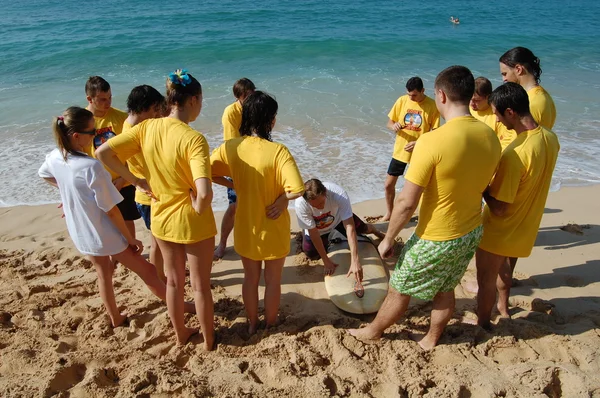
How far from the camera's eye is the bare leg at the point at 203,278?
3.18 m

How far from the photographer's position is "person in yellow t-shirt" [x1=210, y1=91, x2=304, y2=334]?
2969 millimetres

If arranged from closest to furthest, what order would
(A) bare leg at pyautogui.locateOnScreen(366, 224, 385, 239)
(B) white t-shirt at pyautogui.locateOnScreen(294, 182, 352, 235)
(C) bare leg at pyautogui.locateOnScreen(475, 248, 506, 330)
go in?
(C) bare leg at pyautogui.locateOnScreen(475, 248, 506, 330), (B) white t-shirt at pyautogui.locateOnScreen(294, 182, 352, 235), (A) bare leg at pyautogui.locateOnScreen(366, 224, 385, 239)

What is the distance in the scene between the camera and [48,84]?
43.7 ft

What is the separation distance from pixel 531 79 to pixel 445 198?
6.05 ft

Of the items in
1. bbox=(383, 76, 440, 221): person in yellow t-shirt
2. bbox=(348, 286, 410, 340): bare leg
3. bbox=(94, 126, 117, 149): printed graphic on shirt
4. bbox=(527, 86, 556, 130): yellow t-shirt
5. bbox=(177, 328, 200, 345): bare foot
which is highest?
bbox=(527, 86, 556, 130): yellow t-shirt

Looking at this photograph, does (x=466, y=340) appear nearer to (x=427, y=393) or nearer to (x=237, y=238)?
(x=427, y=393)

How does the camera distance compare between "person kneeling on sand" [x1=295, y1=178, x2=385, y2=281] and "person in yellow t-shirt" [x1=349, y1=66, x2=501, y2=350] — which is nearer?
"person in yellow t-shirt" [x1=349, y1=66, x2=501, y2=350]

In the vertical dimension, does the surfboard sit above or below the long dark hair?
below

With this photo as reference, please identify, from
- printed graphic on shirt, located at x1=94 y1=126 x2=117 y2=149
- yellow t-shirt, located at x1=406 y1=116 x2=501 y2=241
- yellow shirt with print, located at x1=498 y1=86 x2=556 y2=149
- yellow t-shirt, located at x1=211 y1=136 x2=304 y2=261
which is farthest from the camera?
printed graphic on shirt, located at x1=94 y1=126 x2=117 y2=149

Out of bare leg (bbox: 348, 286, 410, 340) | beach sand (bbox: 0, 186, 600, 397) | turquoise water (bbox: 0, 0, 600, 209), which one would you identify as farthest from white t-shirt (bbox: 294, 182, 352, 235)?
turquoise water (bbox: 0, 0, 600, 209)

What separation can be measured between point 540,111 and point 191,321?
3.27 m

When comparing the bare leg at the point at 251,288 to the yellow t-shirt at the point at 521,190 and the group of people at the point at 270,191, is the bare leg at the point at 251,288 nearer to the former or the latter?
the group of people at the point at 270,191

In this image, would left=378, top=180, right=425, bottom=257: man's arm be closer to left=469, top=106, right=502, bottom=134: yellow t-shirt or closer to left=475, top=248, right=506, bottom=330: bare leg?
left=475, top=248, right=506, bottom=330: bare leg

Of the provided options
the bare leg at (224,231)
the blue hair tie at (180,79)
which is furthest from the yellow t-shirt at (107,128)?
the blue hair tie at (180,79)
